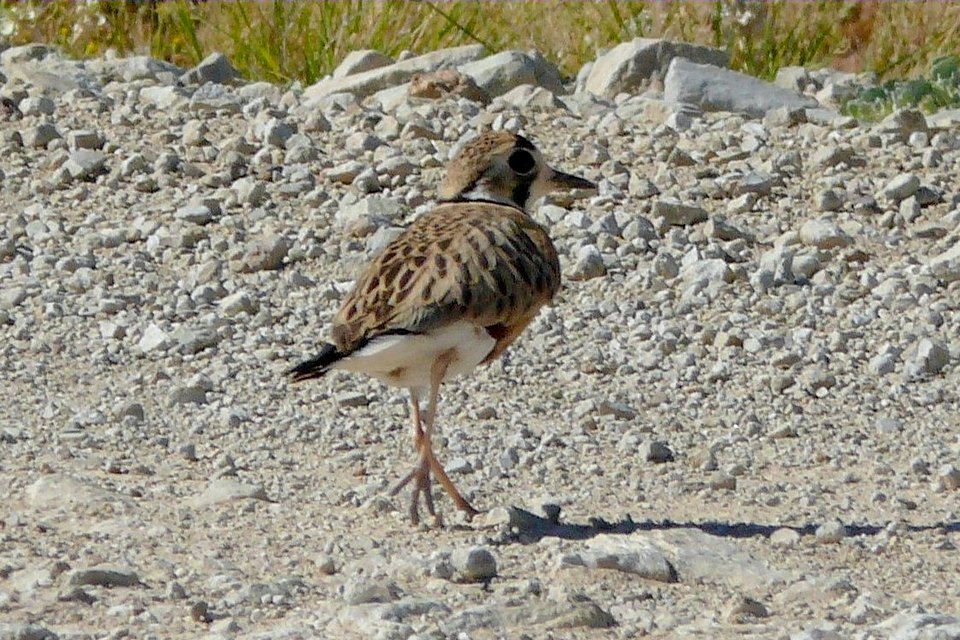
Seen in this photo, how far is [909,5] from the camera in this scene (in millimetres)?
11297

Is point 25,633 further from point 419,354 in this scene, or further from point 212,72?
point 212,72

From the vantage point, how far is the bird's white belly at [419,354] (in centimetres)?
531

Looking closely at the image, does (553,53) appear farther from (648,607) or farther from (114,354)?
(648,607)

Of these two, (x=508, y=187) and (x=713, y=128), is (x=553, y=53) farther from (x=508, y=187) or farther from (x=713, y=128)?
(x=508, y=187)

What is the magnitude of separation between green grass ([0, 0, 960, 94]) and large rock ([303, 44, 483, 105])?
0.26 metres

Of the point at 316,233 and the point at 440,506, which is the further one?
the point at 316,233

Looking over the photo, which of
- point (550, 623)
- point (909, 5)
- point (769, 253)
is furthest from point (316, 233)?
point (909, 5)

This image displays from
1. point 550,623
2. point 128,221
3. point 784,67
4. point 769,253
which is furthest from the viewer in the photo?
point 784,67

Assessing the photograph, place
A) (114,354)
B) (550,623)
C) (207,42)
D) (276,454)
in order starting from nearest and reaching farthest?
(550,623), (276,454), (114,354), (207,42)

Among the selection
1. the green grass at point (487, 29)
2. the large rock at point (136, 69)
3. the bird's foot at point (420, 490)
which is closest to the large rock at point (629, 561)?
the bird's foot at point (420, 490)

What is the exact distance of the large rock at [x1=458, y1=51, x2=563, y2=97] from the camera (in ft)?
32.0

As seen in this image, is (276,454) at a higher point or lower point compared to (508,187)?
lower

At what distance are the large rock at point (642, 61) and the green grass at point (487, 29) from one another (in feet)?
1.73

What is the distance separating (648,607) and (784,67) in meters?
6.19
